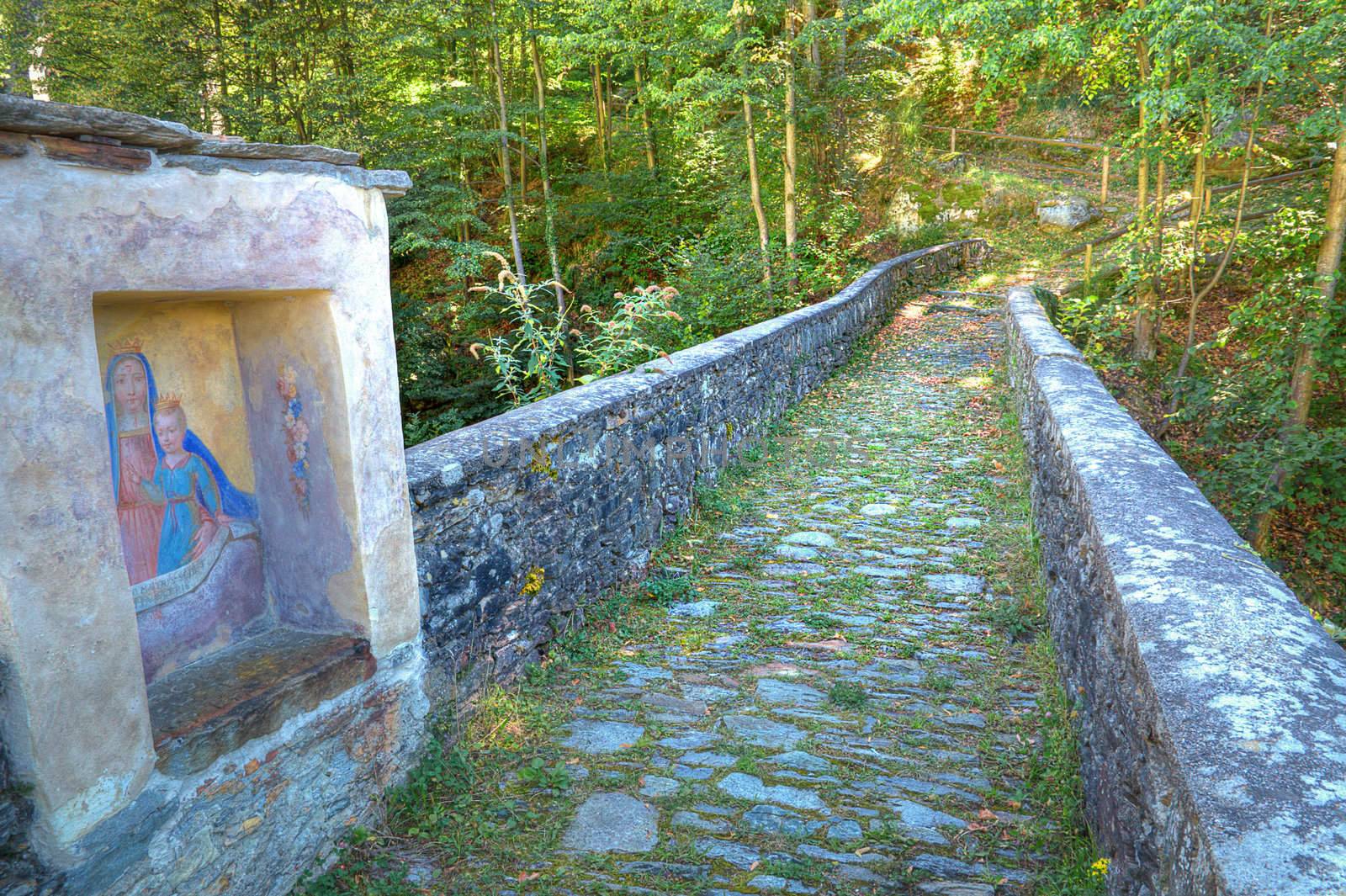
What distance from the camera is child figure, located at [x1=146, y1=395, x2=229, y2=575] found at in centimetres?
279

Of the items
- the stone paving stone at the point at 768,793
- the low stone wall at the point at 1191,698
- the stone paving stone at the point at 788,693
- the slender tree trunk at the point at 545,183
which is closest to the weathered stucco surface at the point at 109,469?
the stone paving stone at the point at 768,793

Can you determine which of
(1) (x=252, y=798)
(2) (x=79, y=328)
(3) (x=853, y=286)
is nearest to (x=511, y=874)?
(1) (x=252, y=798)

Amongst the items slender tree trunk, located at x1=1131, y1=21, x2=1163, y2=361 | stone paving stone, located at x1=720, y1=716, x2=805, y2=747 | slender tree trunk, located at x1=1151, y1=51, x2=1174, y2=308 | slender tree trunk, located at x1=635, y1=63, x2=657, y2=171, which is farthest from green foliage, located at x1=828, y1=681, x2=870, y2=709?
slender tree trunk, located at x1=635, y1=63, x2=657, y2=171

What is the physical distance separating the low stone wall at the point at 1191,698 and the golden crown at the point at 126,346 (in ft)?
10.4

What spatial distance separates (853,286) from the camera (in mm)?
13609

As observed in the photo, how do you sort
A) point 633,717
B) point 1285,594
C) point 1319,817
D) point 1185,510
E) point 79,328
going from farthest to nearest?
point 633,717 < point 1185,510 < point 1285,594 < point 79,328 < point 1319,817

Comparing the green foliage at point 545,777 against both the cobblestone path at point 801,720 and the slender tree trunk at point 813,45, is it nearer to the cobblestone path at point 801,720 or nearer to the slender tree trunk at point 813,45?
the cobblestone path at point 801,720

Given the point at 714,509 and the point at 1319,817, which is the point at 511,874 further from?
the point at 714,509

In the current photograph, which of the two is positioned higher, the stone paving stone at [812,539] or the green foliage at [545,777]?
the stone paving stone at [812,539]

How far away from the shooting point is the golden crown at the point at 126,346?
2.62m

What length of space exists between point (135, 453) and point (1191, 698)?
312 cm

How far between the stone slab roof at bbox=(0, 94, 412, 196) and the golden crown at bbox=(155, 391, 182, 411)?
0.82 m

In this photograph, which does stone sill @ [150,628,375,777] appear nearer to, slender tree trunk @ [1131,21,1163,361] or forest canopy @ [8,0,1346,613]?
forest canopy @ [8,0,1346,613]

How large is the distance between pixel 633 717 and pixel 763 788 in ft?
2.62
